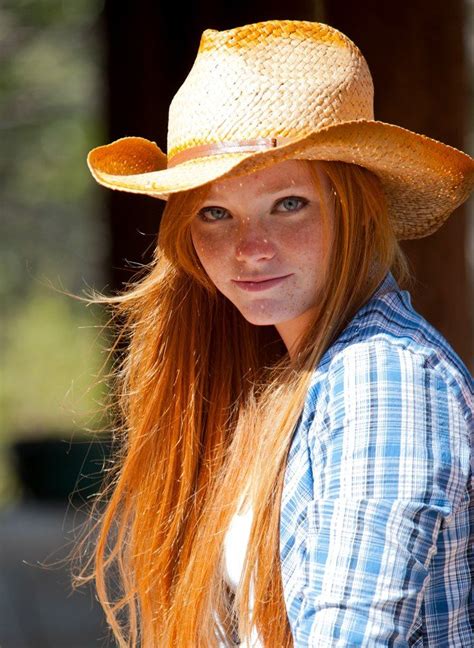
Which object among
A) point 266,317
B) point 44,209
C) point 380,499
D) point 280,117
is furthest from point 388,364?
point 44,209

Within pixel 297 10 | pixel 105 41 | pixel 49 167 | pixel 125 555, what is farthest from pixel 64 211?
pixel 125 555

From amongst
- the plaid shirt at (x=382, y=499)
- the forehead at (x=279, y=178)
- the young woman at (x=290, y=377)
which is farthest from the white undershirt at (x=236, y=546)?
the forehead at (x=279, y=178)

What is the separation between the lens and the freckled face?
1.58 meters

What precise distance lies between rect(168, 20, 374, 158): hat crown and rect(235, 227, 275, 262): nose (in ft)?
0.46

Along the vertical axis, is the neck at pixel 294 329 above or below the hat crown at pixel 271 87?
below

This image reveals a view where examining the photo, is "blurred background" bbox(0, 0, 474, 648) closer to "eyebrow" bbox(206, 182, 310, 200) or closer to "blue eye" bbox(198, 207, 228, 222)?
"blue eye" bbox(198, 207, 228, 222)

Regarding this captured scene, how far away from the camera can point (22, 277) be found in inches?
547

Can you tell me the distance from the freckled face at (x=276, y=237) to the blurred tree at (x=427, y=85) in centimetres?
139

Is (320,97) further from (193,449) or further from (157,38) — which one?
(157,38)

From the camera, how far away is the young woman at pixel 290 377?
1.31m

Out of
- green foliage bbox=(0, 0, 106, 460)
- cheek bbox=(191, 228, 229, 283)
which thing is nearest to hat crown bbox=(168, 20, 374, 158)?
cheek bbox=(191, 228, 229, 283)

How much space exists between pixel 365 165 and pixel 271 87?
0.18 metres

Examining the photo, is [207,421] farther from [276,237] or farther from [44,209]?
[44,209]

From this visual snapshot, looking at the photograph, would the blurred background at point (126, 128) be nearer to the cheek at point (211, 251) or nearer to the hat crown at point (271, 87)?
the cheek at point (211, 251)
